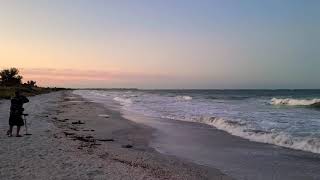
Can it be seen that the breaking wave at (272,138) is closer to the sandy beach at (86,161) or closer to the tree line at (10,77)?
the sandy beach at (86,161)

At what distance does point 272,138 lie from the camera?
16172mm

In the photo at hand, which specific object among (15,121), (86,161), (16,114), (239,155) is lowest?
(239,155)

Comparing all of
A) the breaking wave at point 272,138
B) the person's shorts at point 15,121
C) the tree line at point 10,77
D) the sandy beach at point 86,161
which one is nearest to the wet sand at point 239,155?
the breaking wave at point 272,138

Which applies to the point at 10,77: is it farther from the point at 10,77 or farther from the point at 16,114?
the point at 16,114

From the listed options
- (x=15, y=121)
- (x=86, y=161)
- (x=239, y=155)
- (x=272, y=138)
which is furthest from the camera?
(x=272, y=138)

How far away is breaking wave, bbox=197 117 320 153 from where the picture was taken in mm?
14271

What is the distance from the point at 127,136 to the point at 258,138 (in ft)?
17.8

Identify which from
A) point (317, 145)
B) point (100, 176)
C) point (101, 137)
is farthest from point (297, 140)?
point (100, 176)

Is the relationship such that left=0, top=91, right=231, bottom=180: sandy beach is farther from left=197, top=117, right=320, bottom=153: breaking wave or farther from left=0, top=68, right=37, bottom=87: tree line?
left=0, top=68, right=37, bottom=87: tree line

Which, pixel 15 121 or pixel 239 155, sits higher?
pixel 15 121

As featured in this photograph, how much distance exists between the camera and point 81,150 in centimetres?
1267

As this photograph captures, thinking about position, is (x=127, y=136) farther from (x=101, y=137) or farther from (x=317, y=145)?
(x=317, y=145)

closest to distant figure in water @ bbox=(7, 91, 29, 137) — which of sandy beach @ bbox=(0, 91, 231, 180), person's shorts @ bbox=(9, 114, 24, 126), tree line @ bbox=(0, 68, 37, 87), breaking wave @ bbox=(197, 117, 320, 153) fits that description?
person's shorts @ bbox=(9, 114, 24, 126)

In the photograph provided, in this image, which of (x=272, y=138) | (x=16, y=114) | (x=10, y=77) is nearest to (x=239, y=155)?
(x=272, y=138)
